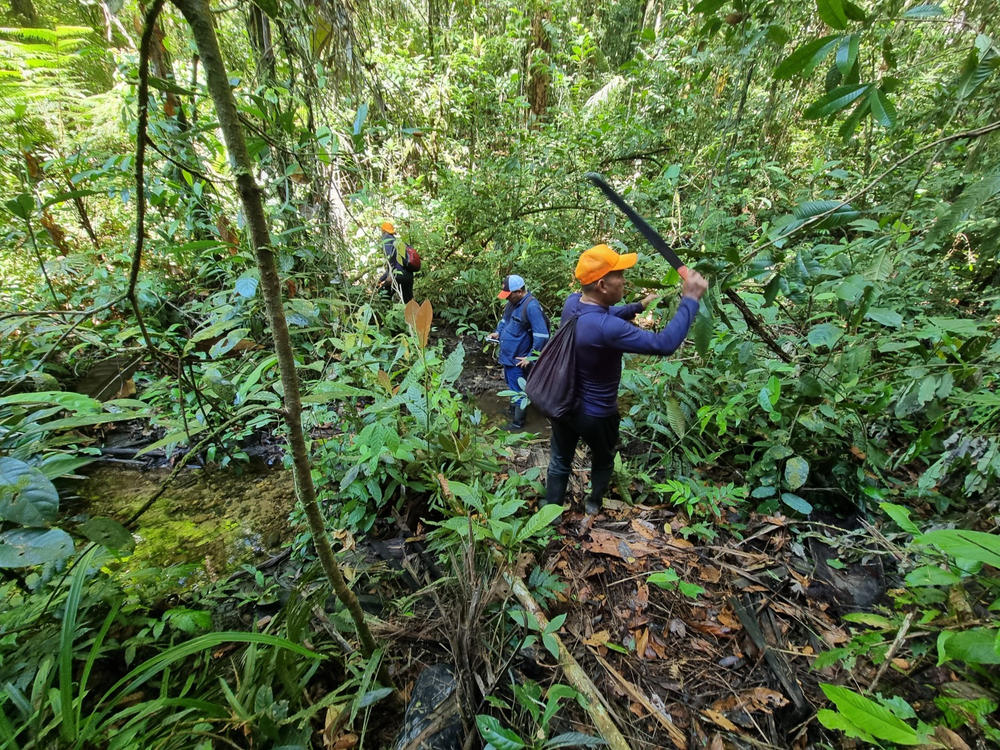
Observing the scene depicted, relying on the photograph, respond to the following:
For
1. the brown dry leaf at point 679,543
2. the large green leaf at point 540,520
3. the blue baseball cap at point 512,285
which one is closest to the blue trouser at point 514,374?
the blue baseball cap at point 512,285

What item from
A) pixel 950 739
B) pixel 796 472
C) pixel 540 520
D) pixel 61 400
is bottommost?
pixel 950 739

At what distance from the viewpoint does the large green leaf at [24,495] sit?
0.91 metres

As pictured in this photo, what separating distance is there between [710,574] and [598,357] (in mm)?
1520

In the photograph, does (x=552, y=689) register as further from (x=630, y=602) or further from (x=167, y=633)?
(x=167, y=633)

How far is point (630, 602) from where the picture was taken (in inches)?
92.7

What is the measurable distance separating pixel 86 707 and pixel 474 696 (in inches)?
59.6

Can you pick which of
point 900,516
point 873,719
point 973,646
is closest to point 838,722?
point 873,719

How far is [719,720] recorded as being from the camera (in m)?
1.83

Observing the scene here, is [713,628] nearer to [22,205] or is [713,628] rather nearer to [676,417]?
[676,417]

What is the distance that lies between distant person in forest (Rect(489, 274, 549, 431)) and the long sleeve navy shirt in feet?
4.51

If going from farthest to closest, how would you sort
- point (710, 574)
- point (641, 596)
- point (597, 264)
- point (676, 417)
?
point (676, 417)
point (597, 264)
point (710, 574)
point (641, 596)

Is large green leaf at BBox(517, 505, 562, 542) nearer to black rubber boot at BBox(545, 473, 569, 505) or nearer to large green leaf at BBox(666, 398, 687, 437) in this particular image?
black rubber boot at BBox(545, 473, 569, 505)

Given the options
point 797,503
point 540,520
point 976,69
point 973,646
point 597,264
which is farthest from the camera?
point 797,503

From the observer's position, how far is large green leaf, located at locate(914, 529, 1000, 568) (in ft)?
3.98
